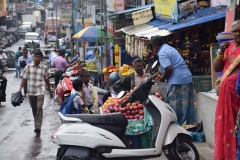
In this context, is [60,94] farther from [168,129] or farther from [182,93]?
[168,129]

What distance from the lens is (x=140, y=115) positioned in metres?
8.74

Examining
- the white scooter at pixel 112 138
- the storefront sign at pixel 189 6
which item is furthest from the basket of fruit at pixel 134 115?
the storefront sign at pixel 189 6

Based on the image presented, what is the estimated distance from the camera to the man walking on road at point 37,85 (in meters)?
11.8

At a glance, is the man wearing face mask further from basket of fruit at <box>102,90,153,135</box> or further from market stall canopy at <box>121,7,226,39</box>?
market stall canopy at <box>121,7,226,39</box>

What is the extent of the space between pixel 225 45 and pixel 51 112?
378 inches

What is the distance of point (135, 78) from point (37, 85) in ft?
7.14

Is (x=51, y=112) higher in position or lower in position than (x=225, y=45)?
lower

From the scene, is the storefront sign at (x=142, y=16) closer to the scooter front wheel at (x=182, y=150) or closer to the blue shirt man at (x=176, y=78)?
the blue shirt man at (x=176, y=78)

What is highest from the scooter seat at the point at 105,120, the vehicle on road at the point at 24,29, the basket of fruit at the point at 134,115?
the scooter seat at the point at 105,120

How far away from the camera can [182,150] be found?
7707mm

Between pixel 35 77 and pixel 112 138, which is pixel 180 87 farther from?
pixel 35 77

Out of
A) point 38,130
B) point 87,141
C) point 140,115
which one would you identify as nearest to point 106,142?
point 87,141

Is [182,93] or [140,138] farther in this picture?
[182,93]

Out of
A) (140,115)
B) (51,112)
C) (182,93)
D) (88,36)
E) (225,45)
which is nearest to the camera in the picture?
(225,45)
